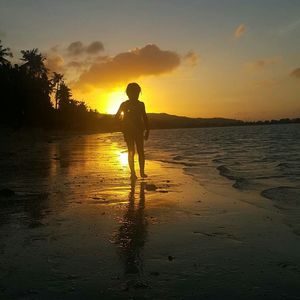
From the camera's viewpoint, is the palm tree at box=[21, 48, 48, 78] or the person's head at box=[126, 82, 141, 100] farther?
the palm tree at box=[21, 48, 48, 78]

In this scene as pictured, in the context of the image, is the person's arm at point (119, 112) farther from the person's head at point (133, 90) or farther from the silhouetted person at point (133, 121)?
the person's head at point (133, 90)

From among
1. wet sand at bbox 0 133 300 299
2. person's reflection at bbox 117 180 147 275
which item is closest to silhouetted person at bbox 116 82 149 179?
wet sand at bbox 0 133 300 299

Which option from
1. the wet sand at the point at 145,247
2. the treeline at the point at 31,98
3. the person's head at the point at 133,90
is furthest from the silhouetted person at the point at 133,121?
the treeline at the point at 31,98

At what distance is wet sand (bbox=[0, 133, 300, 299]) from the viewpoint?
3076mm

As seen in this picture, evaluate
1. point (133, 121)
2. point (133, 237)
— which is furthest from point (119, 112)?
point (133, 237)

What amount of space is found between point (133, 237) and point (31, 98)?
48.3 m

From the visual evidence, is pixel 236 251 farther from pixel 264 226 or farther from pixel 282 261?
pixel 264 226

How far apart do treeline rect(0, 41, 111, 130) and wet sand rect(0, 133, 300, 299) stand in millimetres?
22397

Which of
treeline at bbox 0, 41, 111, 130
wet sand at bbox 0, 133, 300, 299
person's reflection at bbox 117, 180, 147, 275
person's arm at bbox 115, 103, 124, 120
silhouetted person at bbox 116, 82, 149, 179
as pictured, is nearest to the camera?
wet sand at bbox 0, 133, 300, 299

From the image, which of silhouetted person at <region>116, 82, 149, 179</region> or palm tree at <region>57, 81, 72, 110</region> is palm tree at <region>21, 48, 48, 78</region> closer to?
palm tree at <region>57, 81, 72, 110</region>

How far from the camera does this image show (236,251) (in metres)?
4.02

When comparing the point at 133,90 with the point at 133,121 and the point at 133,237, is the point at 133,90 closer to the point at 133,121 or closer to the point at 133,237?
the point at 133,121

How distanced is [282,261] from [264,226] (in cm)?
145

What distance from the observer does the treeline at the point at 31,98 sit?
47.2 meters
